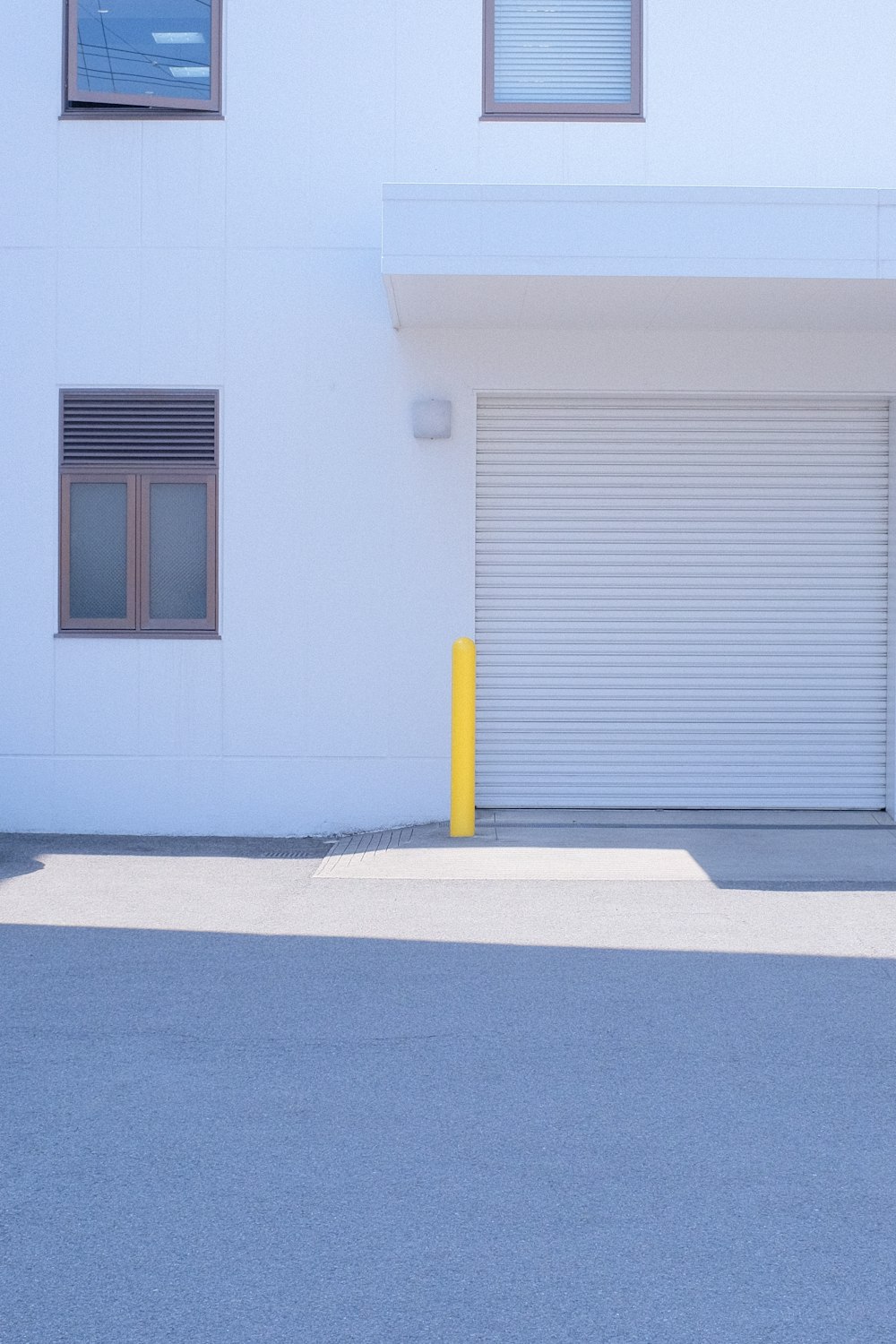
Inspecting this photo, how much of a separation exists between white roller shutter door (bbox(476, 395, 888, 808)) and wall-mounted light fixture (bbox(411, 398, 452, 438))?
0.57m

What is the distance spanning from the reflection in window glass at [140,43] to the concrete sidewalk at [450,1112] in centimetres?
567

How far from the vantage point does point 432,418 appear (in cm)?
1023

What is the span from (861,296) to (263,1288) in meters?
7.65

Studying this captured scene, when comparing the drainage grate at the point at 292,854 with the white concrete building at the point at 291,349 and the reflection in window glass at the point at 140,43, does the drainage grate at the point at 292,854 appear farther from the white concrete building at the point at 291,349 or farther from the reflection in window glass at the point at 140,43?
the reflection in window glass at the point at 140,43

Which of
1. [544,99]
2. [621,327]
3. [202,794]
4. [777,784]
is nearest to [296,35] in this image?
[544,99]

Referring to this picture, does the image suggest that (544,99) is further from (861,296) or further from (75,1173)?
(75,1173)

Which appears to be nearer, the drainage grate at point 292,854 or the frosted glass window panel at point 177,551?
the drainage grate at point 292,854

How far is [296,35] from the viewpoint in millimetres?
10320

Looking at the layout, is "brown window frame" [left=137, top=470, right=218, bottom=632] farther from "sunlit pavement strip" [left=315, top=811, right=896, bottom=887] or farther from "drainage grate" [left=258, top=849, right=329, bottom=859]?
"sunlit pavement strip" [left=315, top=811, right=896, bottom=887]

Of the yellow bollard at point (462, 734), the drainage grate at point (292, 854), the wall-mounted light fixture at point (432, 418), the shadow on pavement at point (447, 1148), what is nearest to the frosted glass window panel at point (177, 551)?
the wall-mounted light fixture at point (432, 418)

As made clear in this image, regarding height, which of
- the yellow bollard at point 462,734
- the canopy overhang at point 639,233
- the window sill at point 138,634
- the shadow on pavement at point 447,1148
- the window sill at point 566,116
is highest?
the window sill at point 566,116

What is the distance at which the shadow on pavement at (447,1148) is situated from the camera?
3385 millimetres

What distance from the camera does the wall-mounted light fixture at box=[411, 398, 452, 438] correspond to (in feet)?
33.6

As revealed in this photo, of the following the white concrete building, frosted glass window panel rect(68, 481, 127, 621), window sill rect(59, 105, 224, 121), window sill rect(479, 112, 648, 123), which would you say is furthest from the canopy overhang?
frosted glass window panel rect(68, 481, 127, 621)
